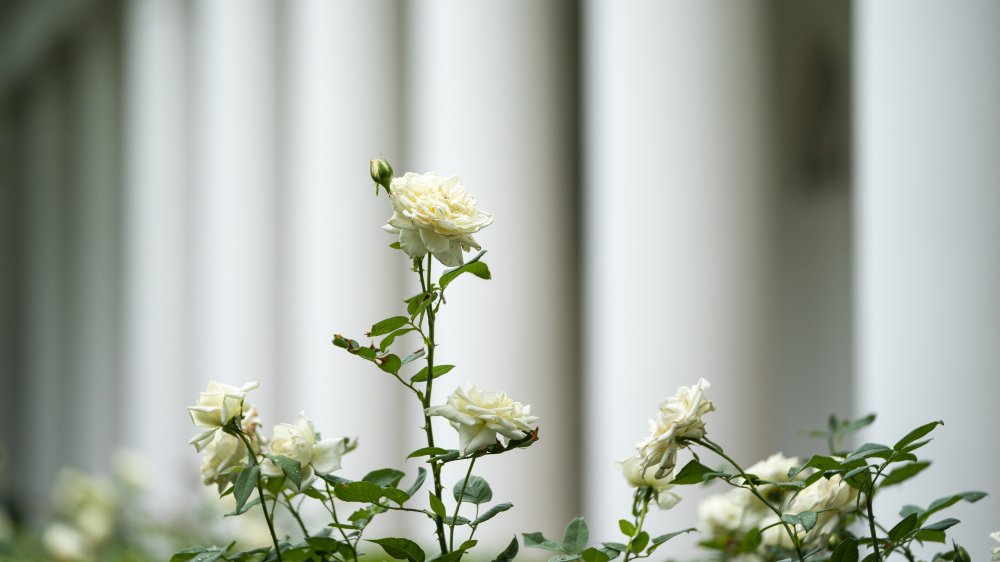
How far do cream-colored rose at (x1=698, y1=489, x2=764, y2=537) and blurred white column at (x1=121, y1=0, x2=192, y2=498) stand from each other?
247 inches

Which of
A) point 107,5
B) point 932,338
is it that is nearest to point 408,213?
point 932,338

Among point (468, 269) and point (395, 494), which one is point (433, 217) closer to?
point (468, 269)

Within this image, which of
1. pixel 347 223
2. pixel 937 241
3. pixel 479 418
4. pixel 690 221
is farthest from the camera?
pixel 347 223

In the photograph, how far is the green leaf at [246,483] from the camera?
36.5 inches

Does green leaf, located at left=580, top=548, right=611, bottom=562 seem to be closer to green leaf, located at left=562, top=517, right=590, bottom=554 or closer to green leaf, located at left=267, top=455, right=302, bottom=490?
green leaf, located at left=562, top=517, right=590, bottom=554

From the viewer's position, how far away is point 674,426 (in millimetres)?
918

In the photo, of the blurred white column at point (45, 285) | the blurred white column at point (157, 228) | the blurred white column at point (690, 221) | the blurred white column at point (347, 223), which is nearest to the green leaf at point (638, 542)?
the blurred white column at point (690, 221)

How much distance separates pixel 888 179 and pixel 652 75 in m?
1.19

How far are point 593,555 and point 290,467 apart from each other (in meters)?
0.28

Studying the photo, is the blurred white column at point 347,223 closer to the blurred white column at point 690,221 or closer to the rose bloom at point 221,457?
the blurred white column at point 690,221

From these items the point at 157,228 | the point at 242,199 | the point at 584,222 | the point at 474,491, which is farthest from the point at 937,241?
the point at 157,228

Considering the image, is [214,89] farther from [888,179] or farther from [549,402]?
[888,179]

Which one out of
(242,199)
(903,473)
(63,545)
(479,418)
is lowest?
(63,545)

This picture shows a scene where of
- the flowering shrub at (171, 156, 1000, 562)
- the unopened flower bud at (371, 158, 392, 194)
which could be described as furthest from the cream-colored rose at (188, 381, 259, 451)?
the unopened flower bud at (371, 158, 392, 194)
